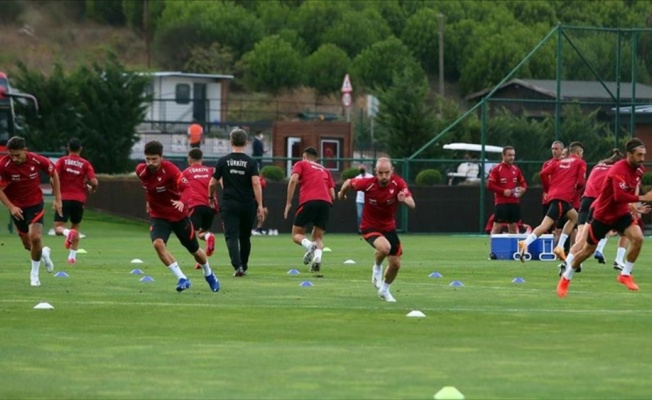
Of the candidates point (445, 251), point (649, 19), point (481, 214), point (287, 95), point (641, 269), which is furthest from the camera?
point (287, 95)

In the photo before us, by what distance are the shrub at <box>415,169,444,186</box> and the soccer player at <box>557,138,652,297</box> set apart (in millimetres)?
25992

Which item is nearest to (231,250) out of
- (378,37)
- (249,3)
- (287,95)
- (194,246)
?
(194,246)

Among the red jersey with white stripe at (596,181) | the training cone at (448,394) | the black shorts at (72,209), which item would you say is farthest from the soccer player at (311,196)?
the training cone at (448,394)

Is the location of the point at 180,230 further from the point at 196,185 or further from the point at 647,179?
the point at 647,179

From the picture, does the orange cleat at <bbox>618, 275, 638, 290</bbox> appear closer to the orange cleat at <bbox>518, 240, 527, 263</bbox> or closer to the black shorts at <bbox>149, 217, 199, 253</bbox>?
the black shorts at <bbox>149, 217, 199, 253</bbox>

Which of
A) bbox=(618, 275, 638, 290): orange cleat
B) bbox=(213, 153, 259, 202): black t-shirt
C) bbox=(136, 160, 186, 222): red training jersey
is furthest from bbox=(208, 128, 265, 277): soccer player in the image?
bbox=(618, 275, 638, 290): orange cleat

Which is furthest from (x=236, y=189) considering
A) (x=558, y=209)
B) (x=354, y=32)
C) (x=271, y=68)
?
(x=354, y=32)

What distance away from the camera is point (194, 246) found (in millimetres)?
19250

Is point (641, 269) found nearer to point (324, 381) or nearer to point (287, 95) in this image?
point (324, 381)

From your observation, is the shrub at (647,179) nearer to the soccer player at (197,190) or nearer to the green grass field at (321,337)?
the green grass field at (321,337)

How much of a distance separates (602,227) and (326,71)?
83857 millimetres

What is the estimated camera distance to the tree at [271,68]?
4003 inches

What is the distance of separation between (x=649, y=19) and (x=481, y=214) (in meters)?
30.3

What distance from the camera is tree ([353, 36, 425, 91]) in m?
101
